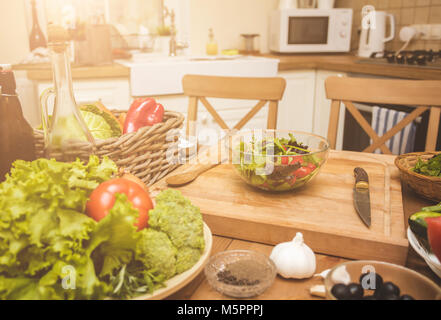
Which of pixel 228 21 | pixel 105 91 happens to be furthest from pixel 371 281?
pixel 228 21

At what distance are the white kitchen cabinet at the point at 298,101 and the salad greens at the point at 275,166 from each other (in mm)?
1852

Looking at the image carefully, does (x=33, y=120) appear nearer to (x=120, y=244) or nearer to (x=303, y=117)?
(x=303, y=117)

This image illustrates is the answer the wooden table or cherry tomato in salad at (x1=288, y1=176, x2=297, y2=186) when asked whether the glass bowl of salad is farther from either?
the wooden table

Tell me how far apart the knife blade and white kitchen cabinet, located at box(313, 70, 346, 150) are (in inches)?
70.4

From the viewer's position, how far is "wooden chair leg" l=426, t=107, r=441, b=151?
1.36m

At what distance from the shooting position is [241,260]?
0.60 metres

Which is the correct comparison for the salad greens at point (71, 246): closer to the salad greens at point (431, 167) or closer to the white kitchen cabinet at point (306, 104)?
the salad greens at point (431, 167)

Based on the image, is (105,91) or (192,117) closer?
(192,117)

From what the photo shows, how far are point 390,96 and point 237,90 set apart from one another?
1.92ft

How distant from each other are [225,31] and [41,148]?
2517 millimetres

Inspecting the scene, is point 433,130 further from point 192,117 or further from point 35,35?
point 35,35

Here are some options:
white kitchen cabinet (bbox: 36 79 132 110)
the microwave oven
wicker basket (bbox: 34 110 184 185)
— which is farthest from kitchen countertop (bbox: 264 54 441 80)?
wicker basket (bbox: 34 110 184 185)

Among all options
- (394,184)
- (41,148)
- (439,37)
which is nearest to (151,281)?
(41,148)

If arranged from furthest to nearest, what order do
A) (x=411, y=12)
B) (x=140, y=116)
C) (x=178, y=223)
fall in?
(x=411, y=12) < (x=140, y=116) < (x=178, y=223)
